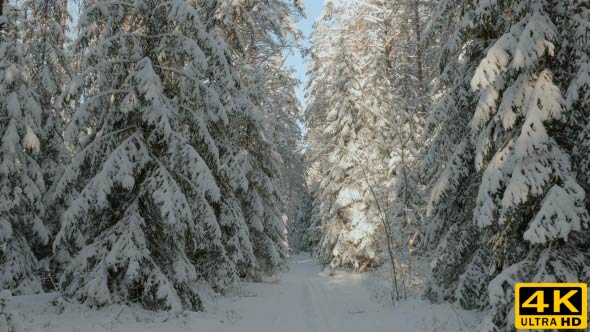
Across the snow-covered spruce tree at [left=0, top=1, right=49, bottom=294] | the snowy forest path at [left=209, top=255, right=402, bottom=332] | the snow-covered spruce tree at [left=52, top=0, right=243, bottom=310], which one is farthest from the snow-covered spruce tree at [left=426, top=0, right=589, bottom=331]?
the snow-covered spruce tree at [left=0, top=1, right=49, bottom=294]

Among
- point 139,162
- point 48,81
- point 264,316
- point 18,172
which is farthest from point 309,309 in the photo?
point 48,81

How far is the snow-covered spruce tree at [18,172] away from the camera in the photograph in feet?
43.3

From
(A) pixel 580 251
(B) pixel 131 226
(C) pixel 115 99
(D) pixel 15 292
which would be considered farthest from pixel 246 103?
(A) pixel 580 251

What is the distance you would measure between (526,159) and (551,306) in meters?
2.46

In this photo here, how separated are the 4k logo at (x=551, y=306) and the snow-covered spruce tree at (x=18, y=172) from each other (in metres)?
13.8

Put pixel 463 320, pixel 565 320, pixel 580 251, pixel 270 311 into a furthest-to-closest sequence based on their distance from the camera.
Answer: pixel 270 311 < pixel 463 320 < pixel 580 251 < pixel 565 320

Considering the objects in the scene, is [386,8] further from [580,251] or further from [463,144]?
[580,251]

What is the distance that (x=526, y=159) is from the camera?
730 cm

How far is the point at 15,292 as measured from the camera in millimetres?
13742

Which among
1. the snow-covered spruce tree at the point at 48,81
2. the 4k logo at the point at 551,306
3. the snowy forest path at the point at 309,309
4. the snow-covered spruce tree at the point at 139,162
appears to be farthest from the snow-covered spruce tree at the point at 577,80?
the snow-covered spruce tree at the point at 48,81

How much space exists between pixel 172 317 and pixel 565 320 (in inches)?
305

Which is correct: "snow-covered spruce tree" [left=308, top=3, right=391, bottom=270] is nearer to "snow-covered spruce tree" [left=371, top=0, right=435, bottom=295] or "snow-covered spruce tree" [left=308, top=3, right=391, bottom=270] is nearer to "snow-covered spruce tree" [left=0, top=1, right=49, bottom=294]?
"snow-covered spruce tree" [left=371, top=0, right=435, bottom=295]

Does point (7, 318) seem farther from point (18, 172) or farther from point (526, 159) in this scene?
point (18, 172)

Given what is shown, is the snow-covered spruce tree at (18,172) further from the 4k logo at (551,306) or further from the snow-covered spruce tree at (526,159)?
the 4k logo at (551,306)
